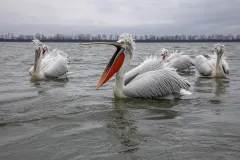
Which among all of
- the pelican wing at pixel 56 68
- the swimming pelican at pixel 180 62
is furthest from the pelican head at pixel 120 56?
the swimming pelican at pixel 180 62

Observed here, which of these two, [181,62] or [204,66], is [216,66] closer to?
[204,66]

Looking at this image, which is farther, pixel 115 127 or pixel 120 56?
pixel 120 56

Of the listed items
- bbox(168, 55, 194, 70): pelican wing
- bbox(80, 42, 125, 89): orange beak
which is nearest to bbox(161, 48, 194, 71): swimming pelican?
bbox(168, 55, 194, 70): pelican wing

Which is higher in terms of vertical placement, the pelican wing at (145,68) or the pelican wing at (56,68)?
the pelican wing at (145,68)

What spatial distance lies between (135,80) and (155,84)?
38 centimetres

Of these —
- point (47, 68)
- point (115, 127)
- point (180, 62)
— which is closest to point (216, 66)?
point (180, 62)

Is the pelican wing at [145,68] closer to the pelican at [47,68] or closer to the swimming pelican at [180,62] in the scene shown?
the pelican at [47,68]

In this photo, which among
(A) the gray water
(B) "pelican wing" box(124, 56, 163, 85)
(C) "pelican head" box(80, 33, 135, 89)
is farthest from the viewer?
(B) "pelican wing" box(124, 56, 163, 85)

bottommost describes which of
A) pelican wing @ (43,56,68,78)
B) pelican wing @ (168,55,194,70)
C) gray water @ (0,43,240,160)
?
gray water @ (0,43,240,160)

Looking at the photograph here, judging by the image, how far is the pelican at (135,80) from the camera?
5949mm

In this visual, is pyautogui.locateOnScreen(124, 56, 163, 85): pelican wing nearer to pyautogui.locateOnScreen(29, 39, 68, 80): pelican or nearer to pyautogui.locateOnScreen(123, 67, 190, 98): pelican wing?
pyautogui.locateOnScreen(123, 67, 190, 98): pelican wing

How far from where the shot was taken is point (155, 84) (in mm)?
5980

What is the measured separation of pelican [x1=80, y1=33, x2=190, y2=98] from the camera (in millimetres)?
5949

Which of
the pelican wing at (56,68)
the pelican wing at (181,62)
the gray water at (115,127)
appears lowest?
the gray water at (115,127)
